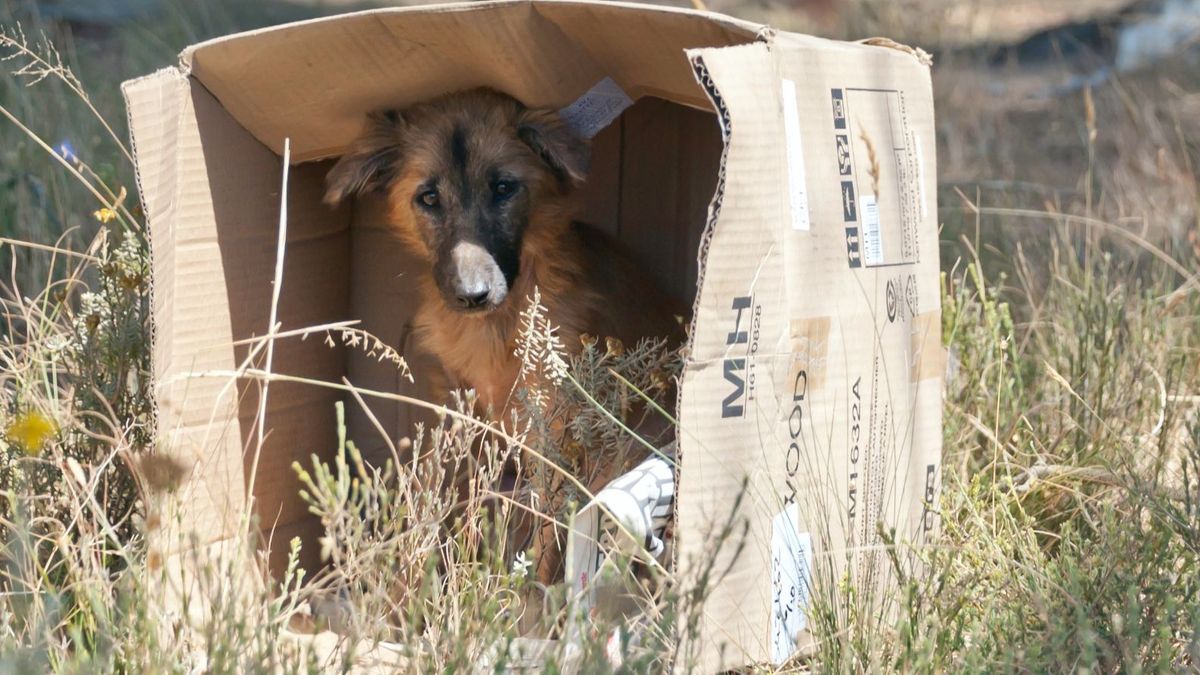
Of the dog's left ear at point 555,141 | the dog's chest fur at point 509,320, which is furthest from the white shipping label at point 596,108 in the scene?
the dog's chest fur at point 509,320

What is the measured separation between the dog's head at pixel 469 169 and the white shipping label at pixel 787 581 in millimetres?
1280

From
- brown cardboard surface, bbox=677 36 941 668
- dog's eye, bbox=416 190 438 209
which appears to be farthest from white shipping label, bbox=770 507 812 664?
dog's eye, bbox=416 190 438 209

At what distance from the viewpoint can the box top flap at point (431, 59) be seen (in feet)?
9.71

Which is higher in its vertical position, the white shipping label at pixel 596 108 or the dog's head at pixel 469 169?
the white shipping label at pixel 596 108

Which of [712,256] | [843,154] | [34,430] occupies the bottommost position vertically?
[34,430]

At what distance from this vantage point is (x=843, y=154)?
2721 millimetres

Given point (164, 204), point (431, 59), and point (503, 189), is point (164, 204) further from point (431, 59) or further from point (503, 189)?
point (503, 189)

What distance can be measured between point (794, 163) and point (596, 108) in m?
1.17

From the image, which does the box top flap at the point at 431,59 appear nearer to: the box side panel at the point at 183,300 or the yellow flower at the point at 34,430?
the box side panel at the point at 183,300

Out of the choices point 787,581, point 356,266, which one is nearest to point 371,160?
point 356,266

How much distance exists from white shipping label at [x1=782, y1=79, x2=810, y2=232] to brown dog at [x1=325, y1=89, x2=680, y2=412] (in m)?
1.12

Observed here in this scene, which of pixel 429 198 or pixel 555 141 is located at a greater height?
pixel 555 141

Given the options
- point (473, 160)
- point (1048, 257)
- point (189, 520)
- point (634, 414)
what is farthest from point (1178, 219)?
point (189, 520)

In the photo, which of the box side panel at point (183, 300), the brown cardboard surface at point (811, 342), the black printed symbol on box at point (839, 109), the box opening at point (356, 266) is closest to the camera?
the brown cardboard surface at point (811, 342)
